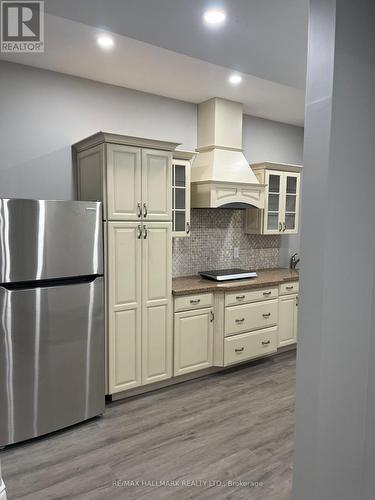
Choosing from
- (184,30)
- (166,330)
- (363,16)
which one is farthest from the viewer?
(166,330)

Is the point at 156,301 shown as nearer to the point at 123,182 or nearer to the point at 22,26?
the point at 123,182

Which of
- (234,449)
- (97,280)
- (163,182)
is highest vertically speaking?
(163,182)

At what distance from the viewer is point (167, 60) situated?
9.01 feet

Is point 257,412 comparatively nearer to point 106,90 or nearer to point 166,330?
point 166,330

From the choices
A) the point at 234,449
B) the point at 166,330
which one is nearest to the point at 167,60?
the point at 166,330

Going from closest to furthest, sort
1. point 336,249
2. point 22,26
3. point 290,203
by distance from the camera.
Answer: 1. point 336,249
2. point 22,26
3. point 290,203

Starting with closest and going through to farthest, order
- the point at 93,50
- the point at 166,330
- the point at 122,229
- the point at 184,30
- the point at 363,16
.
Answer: the point at 363,16 < the point at 184,30 < the point at 93,50 < the point at 122,229 < the point at 166,330

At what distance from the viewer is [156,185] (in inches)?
120

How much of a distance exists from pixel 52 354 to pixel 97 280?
0.61 meters

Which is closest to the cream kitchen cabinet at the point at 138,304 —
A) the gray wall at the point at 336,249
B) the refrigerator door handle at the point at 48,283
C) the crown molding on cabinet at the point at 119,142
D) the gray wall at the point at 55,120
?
the refrigerator door handle at the point at 48,283

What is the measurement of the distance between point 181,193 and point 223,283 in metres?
0.98

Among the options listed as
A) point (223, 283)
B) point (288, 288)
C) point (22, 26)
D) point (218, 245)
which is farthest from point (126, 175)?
point (288, 288)

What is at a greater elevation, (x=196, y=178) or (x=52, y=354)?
(x=196, y=178)

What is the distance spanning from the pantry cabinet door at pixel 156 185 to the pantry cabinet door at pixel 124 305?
0.20 meters
